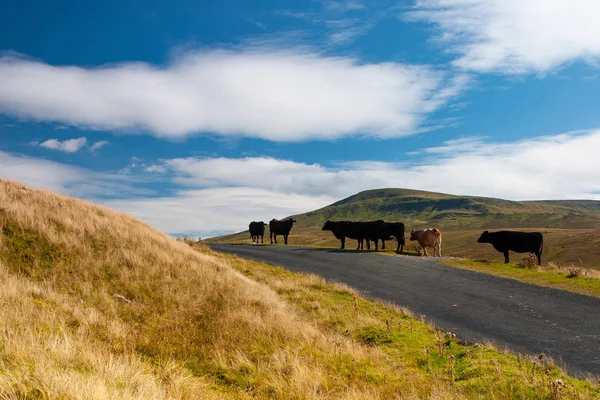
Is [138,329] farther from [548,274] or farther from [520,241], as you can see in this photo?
[520,241]

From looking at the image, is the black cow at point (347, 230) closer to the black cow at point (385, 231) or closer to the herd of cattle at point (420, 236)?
the herd of cattle at point (420, 236)

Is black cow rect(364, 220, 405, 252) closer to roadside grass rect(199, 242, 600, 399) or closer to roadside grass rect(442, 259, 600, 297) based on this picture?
roadside grass rect(442, 259, 600, 297)

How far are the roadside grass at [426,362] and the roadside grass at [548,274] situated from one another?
9.30 metres

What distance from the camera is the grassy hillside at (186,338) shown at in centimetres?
556

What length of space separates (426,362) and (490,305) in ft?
23.4

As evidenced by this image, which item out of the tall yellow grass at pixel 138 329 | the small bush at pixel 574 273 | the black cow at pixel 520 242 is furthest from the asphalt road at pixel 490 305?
the black cow at pixel 520 242

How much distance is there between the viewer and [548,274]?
2073 cm

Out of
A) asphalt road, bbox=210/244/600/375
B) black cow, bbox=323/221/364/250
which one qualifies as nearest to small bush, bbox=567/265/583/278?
A: asphalt road, bbox=210/244/600/375

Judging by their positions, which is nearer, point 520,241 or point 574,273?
point 574,273

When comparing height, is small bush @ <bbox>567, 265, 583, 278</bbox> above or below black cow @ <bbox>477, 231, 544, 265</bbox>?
below

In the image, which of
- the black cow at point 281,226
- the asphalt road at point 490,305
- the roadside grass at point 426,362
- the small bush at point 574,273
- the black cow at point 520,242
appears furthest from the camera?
the black cow at point 281,226

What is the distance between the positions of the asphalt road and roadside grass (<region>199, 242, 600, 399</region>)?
123cm

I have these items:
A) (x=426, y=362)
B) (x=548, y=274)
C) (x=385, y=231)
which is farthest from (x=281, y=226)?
(x=426, y=362)

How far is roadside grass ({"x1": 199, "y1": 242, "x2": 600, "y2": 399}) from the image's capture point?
645cm
